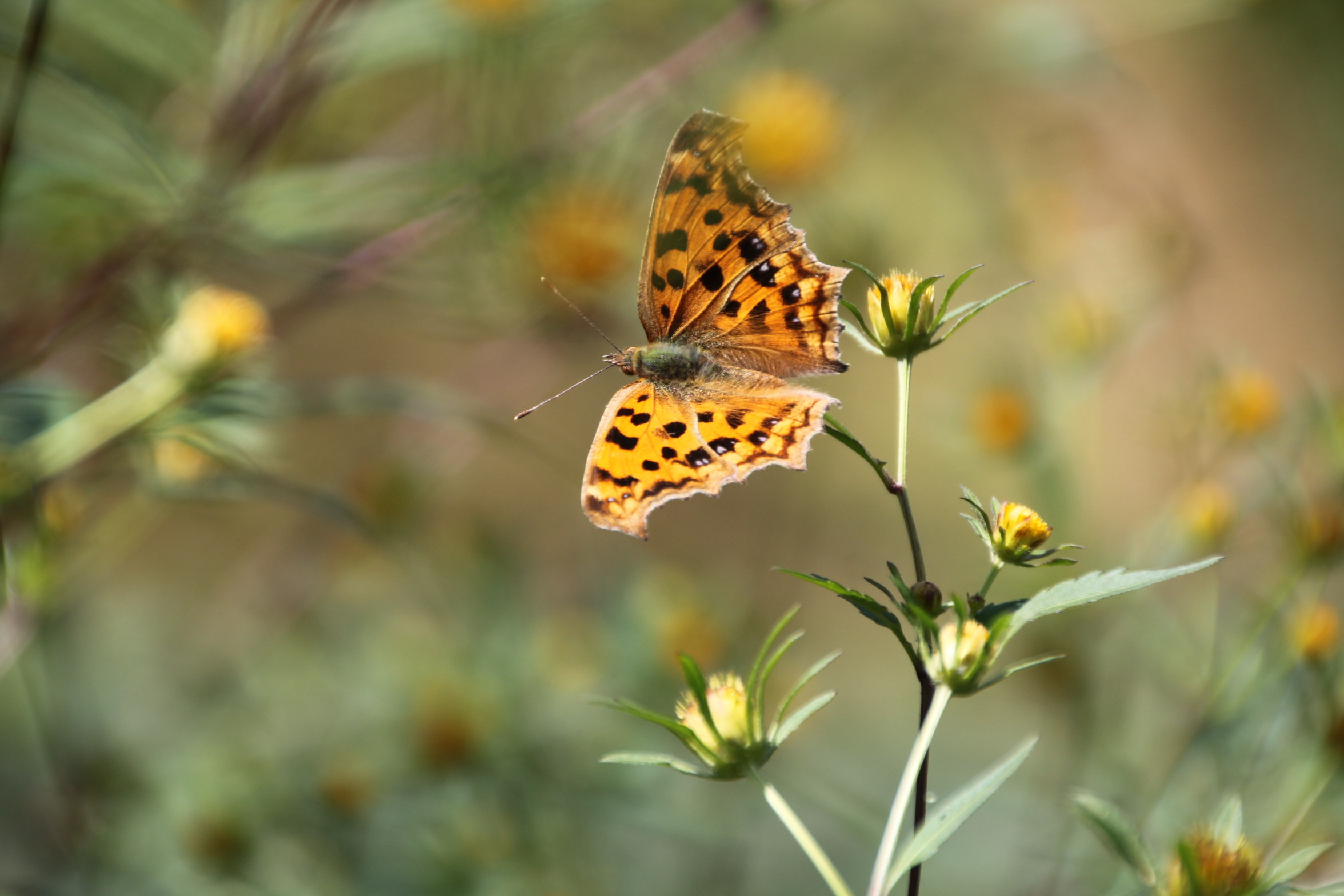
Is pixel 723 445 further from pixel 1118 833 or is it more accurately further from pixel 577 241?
pixel 577 241

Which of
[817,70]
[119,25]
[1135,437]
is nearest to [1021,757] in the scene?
[119,25]

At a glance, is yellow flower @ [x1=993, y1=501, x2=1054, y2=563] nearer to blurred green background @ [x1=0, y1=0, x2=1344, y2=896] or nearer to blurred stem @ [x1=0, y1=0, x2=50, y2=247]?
blurred green background @ [x1=0, y1=0, x2=1344, y2=896]

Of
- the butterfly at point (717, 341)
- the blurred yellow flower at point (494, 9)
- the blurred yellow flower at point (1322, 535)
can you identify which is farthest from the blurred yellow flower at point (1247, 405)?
the blurred yellow flower at point (494, 9)

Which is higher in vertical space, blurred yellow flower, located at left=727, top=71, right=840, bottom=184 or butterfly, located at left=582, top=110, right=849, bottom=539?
blurred yellow flower, located at left=727, top=71, right=840, bottom=184

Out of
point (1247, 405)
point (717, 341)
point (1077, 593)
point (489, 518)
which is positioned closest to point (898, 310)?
point (1077, 593)

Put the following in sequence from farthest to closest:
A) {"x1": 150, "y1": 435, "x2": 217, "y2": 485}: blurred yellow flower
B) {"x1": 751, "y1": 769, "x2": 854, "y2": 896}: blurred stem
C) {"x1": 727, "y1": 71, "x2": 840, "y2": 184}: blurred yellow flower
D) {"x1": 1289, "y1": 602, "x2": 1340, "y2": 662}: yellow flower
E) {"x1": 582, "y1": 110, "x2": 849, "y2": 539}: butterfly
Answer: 1. {"x1": 727, "y1": 71, "x2": 840, "y2": 184}: blurred yellow flower
2. {"x1": 150, "y1": 435, "x2": 217, "y2": 485}: blurred yellow flower
3. {"x1": 1289, "y1": 602, "x2": 1340, "y2": 662}: yellow flower
4. {"x1": 582, "y1": 110, "x2": 849, "y2": 539}: butterfly
5. {"x1": 751, "y1": 769, "x2": 854, "y2": 896}: blurred stem

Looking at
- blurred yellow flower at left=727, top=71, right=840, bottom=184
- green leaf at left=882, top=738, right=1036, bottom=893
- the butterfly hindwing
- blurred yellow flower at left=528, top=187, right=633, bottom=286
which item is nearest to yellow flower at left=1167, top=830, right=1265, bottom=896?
green leaf at left=882, top=738, right=1036, bottom=893
